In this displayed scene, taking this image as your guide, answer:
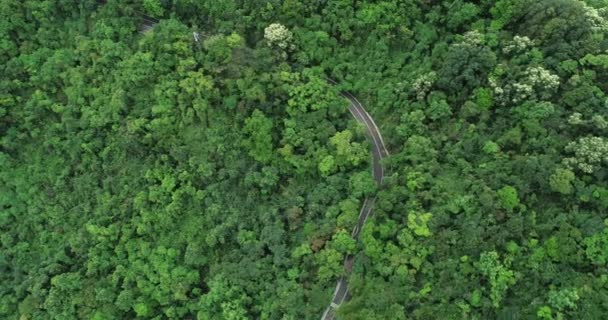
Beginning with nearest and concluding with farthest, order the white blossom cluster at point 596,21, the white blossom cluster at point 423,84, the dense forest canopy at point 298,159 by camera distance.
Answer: the dense forest canopy at point 298,159, the white blossom cluster at point 596,21, the white blossom cluster at point 423,84

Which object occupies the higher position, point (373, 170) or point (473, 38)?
point (473, 38)

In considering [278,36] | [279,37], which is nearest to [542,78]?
[279,37]

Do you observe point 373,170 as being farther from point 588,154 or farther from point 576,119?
point 588,154

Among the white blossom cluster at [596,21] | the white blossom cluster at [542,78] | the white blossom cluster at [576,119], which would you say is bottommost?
the white blossom cluster at [576,119]

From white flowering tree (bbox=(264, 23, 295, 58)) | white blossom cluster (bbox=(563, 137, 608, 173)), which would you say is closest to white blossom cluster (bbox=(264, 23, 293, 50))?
white flowering tree (bbox=(264, 23, 295, 58))

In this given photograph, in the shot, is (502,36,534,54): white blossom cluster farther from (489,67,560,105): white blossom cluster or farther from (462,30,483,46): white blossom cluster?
(489,67,560,105): white blossom cluster

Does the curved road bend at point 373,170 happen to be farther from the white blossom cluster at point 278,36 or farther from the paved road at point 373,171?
the white blossom cluster at point 278,36

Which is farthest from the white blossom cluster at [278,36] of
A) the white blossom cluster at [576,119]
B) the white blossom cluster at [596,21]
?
the white blossom cluster at [596,21]
